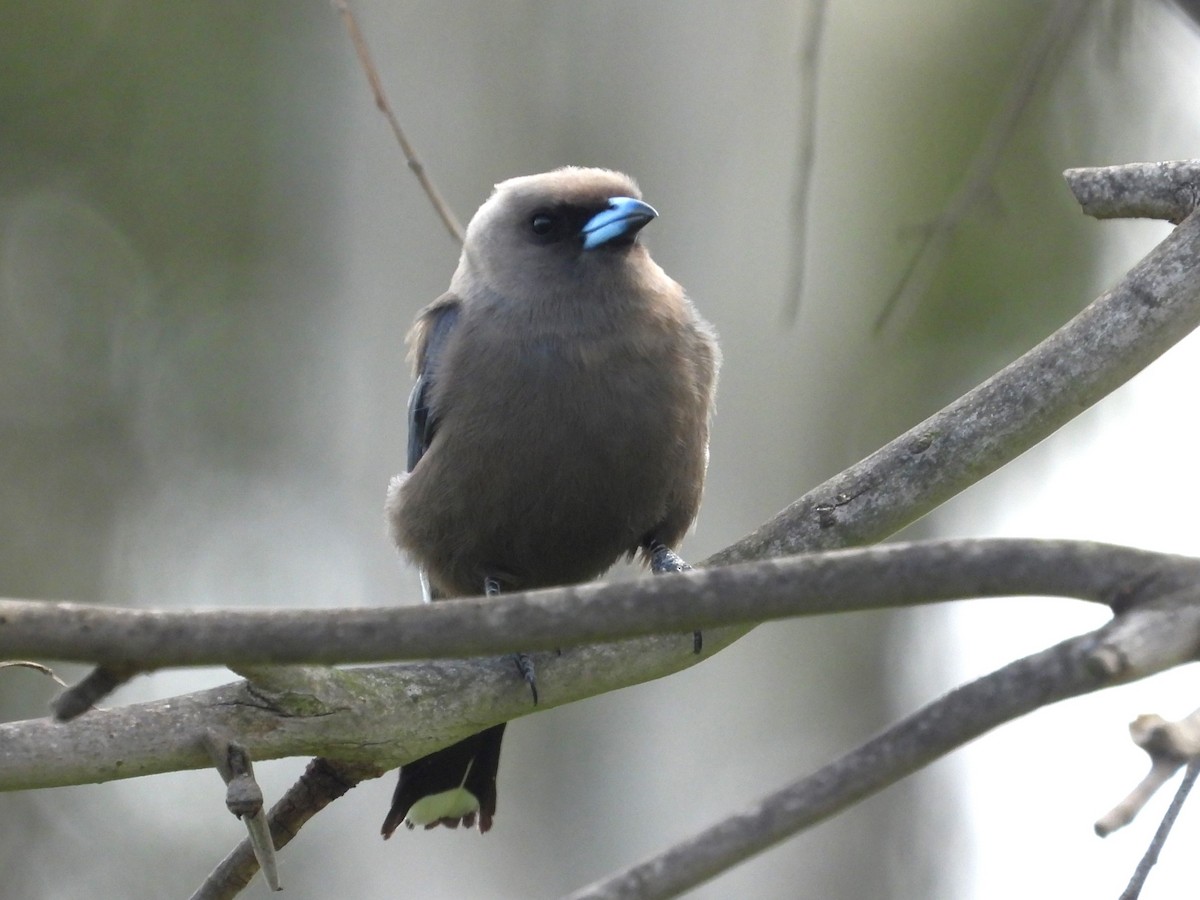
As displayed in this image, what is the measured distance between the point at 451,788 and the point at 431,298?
443cm

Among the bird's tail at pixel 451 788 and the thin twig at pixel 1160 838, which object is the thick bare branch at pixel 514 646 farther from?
the bird's tail at pixel 451 788

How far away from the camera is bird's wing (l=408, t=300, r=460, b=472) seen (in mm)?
4566

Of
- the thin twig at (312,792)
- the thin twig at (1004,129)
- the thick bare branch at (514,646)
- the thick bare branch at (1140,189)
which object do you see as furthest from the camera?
the thin twig at (1004,129)

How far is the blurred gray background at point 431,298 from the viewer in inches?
324

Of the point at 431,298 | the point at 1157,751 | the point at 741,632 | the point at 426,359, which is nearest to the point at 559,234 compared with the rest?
the point at 426,359

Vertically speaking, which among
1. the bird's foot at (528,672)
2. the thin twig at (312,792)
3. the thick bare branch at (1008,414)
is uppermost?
the thick bare branch at (1008,414)

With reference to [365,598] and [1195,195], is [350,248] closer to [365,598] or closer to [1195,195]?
[365,598]

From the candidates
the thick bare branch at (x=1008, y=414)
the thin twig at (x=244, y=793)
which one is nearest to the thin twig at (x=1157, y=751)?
the thin twig at (x=244, y=793)

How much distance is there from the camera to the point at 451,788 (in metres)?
4.18

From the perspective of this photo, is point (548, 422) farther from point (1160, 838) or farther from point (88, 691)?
point (1160, 838)

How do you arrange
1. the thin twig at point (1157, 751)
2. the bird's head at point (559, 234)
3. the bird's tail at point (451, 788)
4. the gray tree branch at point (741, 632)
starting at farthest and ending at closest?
the bird's head at point (559, 234), the bird's tail at point (451, 788), the gray tree branch at point (741, 632), the thin twig at point (1157, 751)

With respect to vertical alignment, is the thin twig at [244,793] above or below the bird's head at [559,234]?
below

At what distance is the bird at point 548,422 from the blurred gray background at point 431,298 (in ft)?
8.01

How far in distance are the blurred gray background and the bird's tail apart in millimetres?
3283
